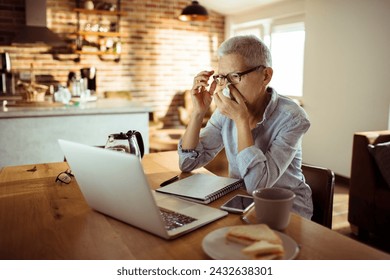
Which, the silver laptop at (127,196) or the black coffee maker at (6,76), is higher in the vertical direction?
the black coffee maker at (6,76)

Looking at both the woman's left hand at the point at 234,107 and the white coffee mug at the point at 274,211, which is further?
the woman's left hand at the point at 234,107

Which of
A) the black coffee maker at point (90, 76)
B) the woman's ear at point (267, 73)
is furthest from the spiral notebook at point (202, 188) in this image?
the black coffee maker at point (90, 76)

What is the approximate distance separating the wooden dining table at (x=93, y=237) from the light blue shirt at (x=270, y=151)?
119mm

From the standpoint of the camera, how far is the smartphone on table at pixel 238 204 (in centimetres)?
100

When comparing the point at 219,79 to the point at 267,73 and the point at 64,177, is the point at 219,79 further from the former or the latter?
the point at 64,177

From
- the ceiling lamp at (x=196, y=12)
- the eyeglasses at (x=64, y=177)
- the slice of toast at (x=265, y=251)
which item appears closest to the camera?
the slice of toast at (x=265, y=251)

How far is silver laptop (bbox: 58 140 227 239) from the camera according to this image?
80 cm

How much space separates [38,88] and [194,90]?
2.64 metres

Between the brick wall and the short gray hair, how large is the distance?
448 cm

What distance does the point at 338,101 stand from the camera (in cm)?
412

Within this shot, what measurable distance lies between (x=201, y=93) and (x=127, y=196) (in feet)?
2.56

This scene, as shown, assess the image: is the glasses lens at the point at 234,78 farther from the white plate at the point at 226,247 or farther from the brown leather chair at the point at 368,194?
the brown leather chair at the point at 368,194

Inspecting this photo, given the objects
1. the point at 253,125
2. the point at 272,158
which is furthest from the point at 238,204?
the point at 253,125
